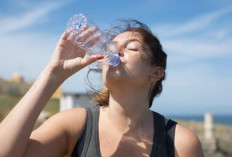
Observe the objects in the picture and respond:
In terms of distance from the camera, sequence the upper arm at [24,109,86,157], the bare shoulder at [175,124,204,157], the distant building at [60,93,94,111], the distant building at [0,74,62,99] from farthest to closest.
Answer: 1. the distant building at [0,74,62,99]
2. the distant building at [60,93,94,111]
3. the bare shoulder at [175,124,204,157]
4. the upper arm at [24,109,86,157]

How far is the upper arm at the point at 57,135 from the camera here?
2.57 m

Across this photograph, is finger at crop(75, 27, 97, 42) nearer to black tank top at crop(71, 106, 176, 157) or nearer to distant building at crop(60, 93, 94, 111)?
black tank top at crop(71, 106, 176, 157)

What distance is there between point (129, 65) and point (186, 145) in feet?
2.08

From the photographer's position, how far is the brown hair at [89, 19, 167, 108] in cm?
292

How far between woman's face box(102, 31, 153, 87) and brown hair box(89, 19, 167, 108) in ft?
0.14

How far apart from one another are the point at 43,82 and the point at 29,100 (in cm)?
15

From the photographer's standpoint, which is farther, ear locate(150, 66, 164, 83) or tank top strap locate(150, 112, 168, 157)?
ear locate(150, 66, 164, 83)

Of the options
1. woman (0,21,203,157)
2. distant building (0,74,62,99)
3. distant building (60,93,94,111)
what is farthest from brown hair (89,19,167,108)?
distant building (0,74,62,99)

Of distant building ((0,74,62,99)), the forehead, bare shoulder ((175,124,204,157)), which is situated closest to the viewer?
bare shoulder ((175,124,204,157))

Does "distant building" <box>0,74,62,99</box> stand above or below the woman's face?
above

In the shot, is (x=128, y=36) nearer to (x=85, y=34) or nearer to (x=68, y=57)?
(x=85, y=34)

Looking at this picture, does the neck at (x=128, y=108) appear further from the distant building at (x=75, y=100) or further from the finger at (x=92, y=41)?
the distant building at (x=75, y=100)

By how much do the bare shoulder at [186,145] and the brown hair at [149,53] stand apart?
0.43 metres

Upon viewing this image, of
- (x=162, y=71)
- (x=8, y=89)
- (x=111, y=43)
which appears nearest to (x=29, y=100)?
(x=111, y=43)
